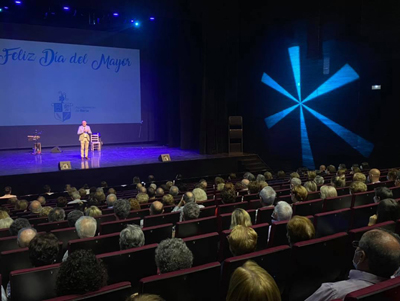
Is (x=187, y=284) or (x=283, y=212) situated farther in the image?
(x=283, y=212)

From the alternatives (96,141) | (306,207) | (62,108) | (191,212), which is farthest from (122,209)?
(62,108)

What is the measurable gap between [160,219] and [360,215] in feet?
6.98

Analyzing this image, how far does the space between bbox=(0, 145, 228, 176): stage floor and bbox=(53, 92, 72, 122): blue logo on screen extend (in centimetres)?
124

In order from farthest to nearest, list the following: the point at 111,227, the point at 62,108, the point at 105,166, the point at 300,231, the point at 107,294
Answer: the point at 62,108 < the point at 105,166 < the point at 111,227 < the point at 300,231 < the point at 107,294

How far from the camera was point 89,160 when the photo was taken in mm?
11500

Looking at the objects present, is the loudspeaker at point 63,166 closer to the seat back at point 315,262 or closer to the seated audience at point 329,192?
the seated audience at point 329,192

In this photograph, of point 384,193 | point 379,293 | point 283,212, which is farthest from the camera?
point 384,193

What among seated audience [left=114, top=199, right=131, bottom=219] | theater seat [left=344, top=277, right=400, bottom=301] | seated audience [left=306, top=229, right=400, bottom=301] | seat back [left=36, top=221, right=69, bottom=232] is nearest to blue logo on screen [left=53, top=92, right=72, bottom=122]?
seated audience [left=114, top=199, right=131, bottom=219]

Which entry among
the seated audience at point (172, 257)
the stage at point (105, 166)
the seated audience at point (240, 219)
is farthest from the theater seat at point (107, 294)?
the stage at point (105, 166)

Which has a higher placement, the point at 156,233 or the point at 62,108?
the point at 62,108

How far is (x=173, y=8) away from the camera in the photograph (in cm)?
1116

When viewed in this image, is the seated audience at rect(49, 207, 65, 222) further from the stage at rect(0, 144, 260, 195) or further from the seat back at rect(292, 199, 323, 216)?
the stage at rect(0, 144, 260, 195)

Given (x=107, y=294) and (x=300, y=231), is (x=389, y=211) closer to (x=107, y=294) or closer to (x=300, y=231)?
(x=300, y=231)

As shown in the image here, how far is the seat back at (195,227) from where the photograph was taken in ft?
11.9
